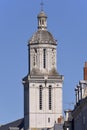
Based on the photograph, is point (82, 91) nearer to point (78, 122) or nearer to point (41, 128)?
point (78, 122)

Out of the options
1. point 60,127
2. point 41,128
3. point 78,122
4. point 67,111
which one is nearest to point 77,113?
point 78,122

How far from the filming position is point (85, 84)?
87.9 m

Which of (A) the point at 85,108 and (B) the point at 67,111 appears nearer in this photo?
(A) the point at 85,108

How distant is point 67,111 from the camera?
390ft

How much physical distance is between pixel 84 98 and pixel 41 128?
11494 cm

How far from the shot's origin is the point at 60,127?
472ft

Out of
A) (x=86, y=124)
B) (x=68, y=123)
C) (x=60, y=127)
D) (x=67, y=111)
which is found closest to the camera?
(x=86, y=124)

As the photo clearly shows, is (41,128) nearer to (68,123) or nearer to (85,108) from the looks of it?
(68,123)

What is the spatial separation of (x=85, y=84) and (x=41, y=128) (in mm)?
112037

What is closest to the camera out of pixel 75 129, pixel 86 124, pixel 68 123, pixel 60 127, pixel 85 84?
pixel 86 124

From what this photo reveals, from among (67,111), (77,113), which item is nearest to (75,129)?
(77,113)

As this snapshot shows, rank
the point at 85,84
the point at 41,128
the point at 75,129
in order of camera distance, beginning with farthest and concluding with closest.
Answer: the point at 41,128
the point at 75,129
the point at 85,84

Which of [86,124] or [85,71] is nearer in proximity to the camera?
[86,124]

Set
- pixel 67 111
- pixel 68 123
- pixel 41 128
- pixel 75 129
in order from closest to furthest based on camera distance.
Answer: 1. pixel 75 129
2. pixel 68 123
3. pixel 67 111
4. pixel 41 128
